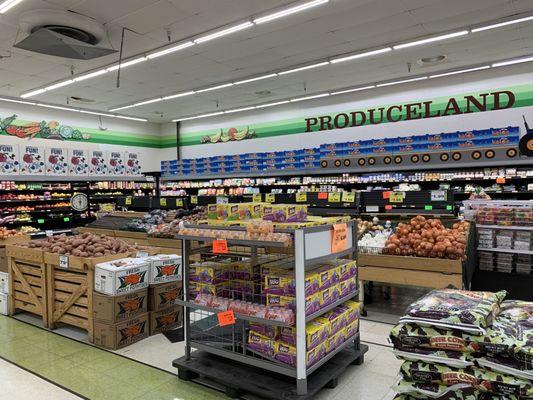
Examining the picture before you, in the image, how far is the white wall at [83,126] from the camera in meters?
12.1

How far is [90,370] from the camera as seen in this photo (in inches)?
134

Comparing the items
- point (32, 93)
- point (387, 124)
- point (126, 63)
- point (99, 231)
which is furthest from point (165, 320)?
point (32, 93)

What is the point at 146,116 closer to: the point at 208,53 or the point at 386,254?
the point at 208,53

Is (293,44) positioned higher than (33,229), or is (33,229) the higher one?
(293,44)

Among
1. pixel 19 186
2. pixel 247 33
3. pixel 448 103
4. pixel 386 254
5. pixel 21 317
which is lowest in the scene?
pixel 21 317

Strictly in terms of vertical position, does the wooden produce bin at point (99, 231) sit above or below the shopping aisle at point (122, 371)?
above

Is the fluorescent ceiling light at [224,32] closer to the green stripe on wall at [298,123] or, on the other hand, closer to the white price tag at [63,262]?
the white price tag at [63,262]

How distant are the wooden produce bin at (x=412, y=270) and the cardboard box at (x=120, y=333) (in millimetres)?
2344

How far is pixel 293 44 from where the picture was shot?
7.74m

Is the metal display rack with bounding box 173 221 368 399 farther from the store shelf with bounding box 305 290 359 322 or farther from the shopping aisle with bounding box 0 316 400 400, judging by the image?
the shopping aisle with bounding box 0 316 400 400

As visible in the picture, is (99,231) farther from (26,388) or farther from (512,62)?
(512,62)

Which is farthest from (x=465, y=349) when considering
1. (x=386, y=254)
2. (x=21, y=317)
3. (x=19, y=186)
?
(x=19, y=186)

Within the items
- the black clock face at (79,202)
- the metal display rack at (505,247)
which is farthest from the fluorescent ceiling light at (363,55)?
the black clock face at (79,202)

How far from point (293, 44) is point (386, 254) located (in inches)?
189
